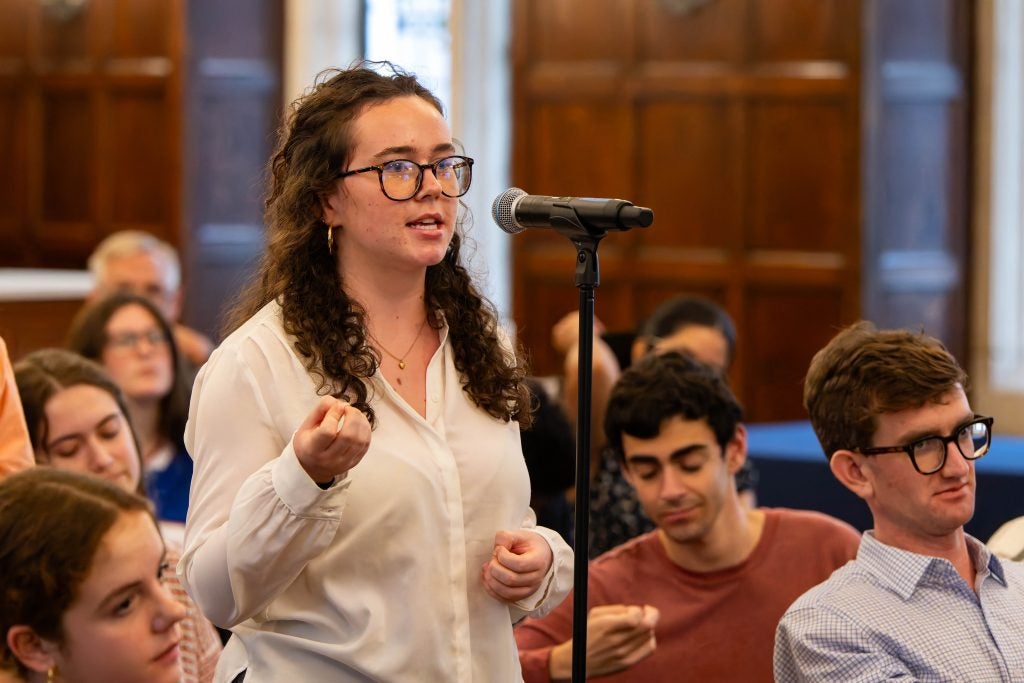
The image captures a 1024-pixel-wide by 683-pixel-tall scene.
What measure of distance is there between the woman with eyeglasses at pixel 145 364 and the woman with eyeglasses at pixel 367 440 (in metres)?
2.07

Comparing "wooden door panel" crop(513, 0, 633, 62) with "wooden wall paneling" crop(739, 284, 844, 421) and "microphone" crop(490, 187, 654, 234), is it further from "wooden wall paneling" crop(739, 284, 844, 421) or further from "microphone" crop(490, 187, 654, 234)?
"microphone" crop(490, 187, 654, 234)

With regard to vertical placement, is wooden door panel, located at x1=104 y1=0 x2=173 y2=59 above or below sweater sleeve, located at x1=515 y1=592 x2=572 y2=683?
above

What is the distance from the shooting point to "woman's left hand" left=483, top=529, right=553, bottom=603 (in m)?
1.89

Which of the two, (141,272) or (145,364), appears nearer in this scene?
(145,364)

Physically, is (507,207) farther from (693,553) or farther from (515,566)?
(693,553)

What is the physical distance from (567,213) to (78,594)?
2.51 feet

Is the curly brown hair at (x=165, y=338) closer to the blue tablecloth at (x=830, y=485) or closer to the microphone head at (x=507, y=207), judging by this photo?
the blue tablecloth at (x=830, y=485)

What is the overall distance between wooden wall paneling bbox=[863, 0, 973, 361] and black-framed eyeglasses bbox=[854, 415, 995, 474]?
3604 millimetres

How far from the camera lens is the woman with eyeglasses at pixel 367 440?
1819mm

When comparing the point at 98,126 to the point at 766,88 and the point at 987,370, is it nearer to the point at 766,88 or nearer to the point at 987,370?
the point at 766,88

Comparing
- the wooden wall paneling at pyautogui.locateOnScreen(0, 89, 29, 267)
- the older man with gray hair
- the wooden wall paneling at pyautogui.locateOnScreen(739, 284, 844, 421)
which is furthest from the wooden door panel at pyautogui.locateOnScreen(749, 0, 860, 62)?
the wooden wall paneling at pyautogui.locateOnScreen(0, 89, 29, 267)

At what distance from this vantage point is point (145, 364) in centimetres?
419

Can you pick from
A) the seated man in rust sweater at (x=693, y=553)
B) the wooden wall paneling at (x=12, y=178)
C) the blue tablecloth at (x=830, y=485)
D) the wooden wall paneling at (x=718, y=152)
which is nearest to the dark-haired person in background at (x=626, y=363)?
the blue tablecloth at (x=830, y=485)

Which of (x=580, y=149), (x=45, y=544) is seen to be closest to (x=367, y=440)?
A: (x=45, y=544)
